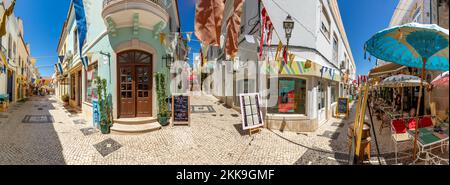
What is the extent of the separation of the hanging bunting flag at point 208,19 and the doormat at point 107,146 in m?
3.45

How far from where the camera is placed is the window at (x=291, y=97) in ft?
21.7

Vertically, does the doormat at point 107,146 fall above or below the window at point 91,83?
below

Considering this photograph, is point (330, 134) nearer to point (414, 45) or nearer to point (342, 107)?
point (414, 45)

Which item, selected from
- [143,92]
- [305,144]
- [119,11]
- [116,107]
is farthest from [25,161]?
[305,144]

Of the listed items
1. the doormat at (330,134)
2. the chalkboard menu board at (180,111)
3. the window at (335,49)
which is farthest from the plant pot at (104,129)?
the window at (335,49)

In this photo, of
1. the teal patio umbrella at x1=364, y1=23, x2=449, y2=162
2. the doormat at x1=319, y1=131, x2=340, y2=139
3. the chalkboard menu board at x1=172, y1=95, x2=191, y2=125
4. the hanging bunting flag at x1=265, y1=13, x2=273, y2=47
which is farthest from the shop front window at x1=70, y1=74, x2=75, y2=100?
the teal patio umbrella at x1=364, y1=23, x2=449, y2=162

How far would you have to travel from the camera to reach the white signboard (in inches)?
225

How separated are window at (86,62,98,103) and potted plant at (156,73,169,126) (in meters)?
2.44

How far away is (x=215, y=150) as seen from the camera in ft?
14.5

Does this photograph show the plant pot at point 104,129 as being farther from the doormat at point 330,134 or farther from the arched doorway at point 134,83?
the doormat at point 330,134

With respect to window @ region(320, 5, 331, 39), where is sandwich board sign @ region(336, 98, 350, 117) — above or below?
below

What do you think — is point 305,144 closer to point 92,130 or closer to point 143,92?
point 143,92

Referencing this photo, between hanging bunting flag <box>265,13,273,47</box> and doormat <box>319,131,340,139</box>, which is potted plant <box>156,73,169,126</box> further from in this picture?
doormat <box>319,131,340,139</box>

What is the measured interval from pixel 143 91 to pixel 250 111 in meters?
3.91
